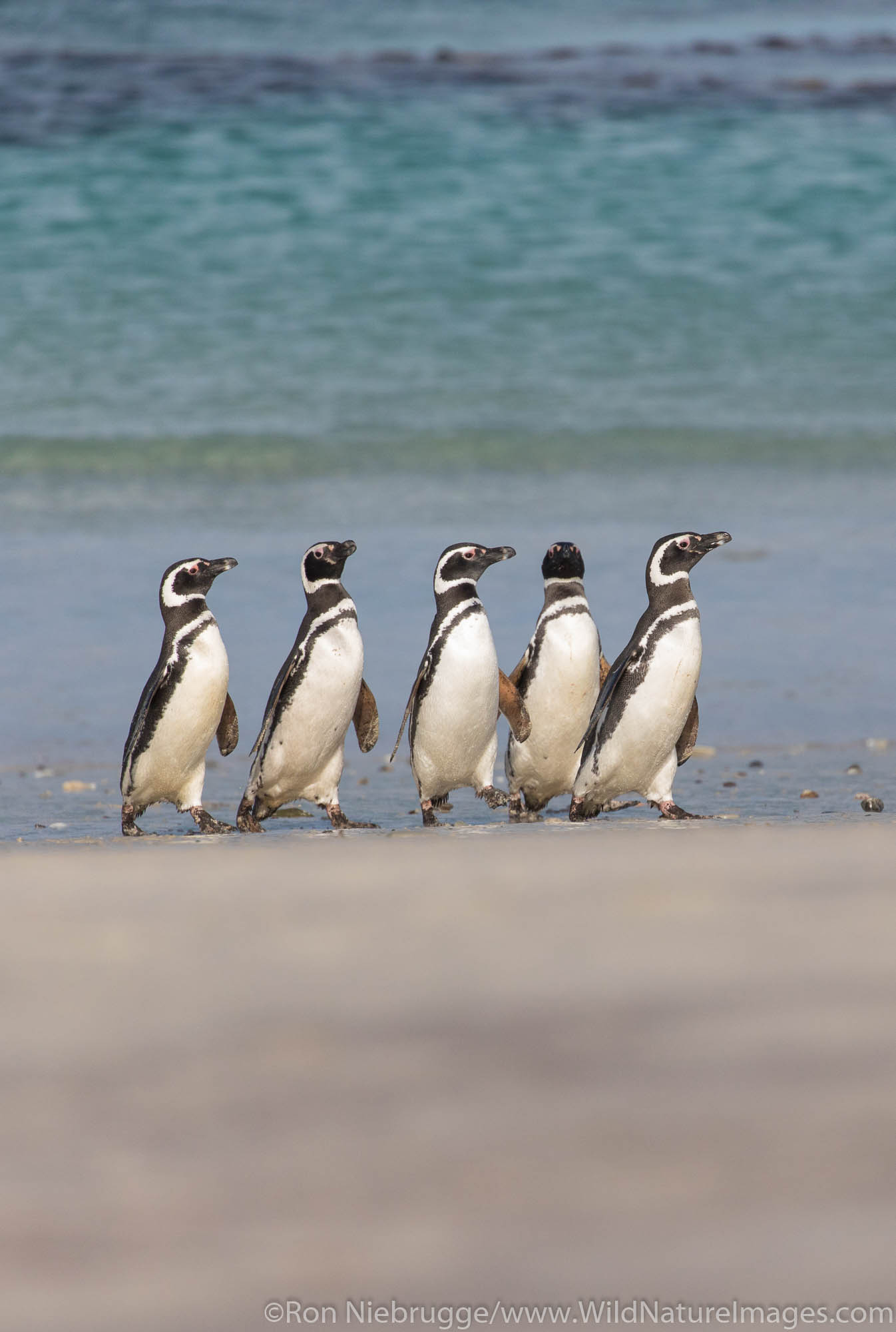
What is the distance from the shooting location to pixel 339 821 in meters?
3.86

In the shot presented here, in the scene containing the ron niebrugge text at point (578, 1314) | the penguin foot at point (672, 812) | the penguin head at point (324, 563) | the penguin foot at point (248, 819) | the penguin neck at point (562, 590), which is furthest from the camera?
the penguin neck at point (562, 590)

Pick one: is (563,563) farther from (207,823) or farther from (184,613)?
(207,823)

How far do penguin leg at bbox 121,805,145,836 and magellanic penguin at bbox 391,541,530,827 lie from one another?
60 cm

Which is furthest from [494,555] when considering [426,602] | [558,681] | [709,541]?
[426,602]

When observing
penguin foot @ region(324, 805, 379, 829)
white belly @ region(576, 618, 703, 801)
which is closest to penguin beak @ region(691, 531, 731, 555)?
white belly @ region(576, 618, 703, 801)

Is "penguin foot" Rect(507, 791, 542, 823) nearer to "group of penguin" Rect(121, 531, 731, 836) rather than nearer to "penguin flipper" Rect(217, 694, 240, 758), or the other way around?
"group of penguin" Rect(121, 531, 731, 836)

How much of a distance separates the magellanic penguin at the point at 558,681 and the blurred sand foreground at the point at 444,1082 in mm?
1271

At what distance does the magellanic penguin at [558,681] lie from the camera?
13.3ft

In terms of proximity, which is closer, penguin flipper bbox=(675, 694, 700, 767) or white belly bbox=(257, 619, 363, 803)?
white belly bbox=(257, 619, 363, 803)

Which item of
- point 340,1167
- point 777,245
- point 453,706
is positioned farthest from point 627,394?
point 340,1167

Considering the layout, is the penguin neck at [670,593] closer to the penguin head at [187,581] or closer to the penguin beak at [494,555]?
the penguin beak at [494,555]

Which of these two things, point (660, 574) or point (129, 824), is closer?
point (129, 824)

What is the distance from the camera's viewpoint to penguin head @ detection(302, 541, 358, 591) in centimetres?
398

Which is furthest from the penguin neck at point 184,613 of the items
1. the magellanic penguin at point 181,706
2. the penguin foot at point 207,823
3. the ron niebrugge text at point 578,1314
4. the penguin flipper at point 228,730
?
the ron niebrugge text at point 578,1314
